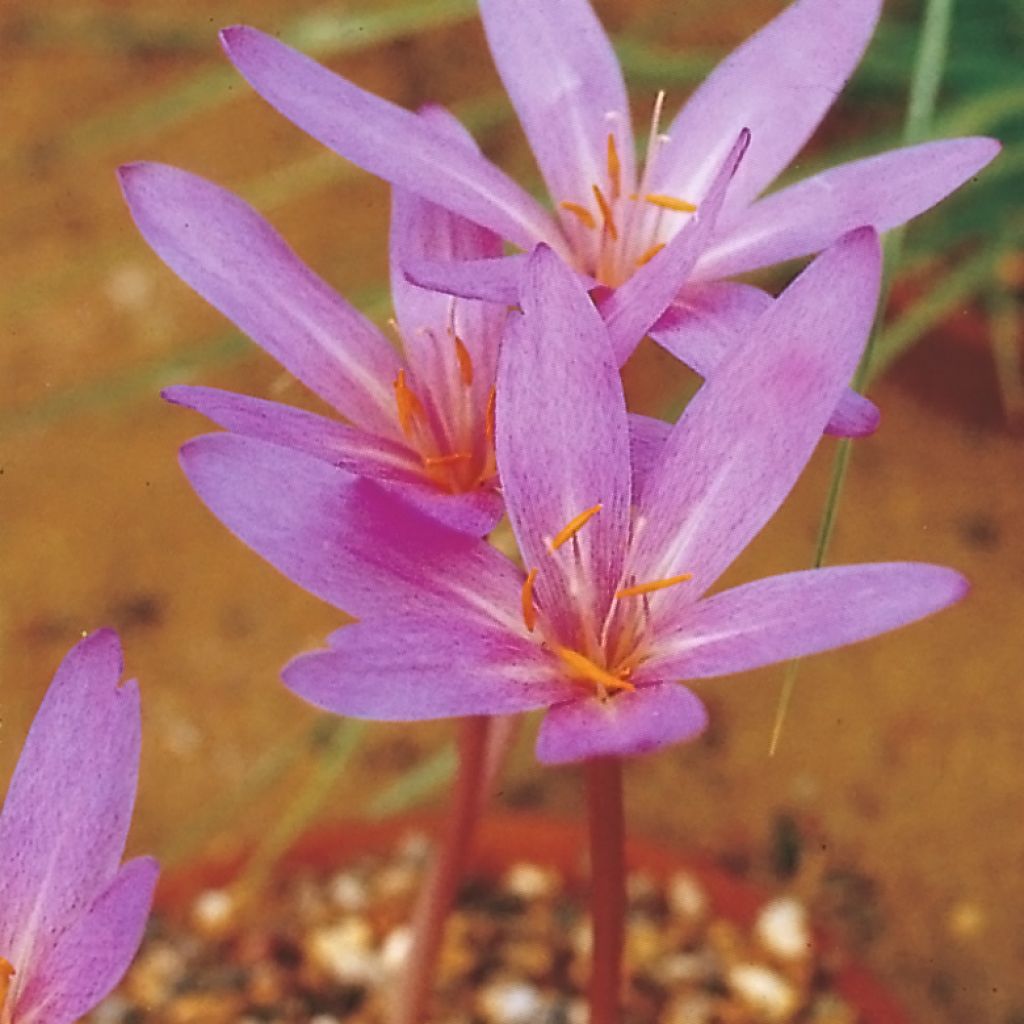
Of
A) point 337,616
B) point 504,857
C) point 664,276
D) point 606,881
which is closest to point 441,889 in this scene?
point 606,881

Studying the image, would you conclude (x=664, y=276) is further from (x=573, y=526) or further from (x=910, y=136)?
(x=910, y=136)

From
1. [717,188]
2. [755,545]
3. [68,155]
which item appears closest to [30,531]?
[68,155]

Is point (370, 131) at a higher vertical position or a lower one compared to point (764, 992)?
higher

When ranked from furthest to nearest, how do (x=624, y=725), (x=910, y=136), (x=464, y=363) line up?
1. (x=910, y=136)
2. (x=464, y=363)
3. (x=624, y=725)

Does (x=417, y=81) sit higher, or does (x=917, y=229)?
(x=417, y=81)

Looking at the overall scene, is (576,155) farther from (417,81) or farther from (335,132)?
(417,81)

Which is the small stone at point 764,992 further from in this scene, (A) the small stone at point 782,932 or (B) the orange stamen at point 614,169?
(B) the orange stamen at point 614,169
